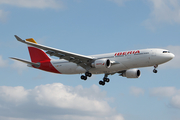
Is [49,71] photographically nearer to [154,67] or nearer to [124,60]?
[124,60]

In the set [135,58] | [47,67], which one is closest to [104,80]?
[135,58]

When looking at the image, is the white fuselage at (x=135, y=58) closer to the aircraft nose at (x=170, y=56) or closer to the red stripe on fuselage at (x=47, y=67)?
the aircraft nose at (x=170, y=56)

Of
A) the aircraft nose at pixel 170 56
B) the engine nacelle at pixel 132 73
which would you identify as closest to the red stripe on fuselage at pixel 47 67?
the engine nacelle at pixel 132 73

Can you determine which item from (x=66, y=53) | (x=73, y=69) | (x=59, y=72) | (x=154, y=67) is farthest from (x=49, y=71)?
(x=154, y=67)

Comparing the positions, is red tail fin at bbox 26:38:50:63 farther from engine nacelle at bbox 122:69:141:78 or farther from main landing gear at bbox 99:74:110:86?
engine nacelle at bbox 122:69:141:78

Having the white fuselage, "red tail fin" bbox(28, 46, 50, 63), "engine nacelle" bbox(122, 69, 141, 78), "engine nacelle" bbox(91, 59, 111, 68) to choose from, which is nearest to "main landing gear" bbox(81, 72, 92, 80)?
the white fuselage

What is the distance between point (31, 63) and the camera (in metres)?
51.7

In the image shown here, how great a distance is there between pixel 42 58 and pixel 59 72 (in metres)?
5.36

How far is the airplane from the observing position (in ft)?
143

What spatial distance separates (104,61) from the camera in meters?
44.6

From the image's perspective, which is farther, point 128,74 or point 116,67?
point 128,74

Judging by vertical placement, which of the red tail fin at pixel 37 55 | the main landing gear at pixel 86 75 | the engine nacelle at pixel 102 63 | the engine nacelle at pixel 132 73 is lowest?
the main landing gear at pixel 86 75

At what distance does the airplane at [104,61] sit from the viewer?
43.4 meters

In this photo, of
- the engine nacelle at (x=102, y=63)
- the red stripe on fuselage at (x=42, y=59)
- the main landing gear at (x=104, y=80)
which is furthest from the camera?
the main landing gear at (x=104, y=80)
